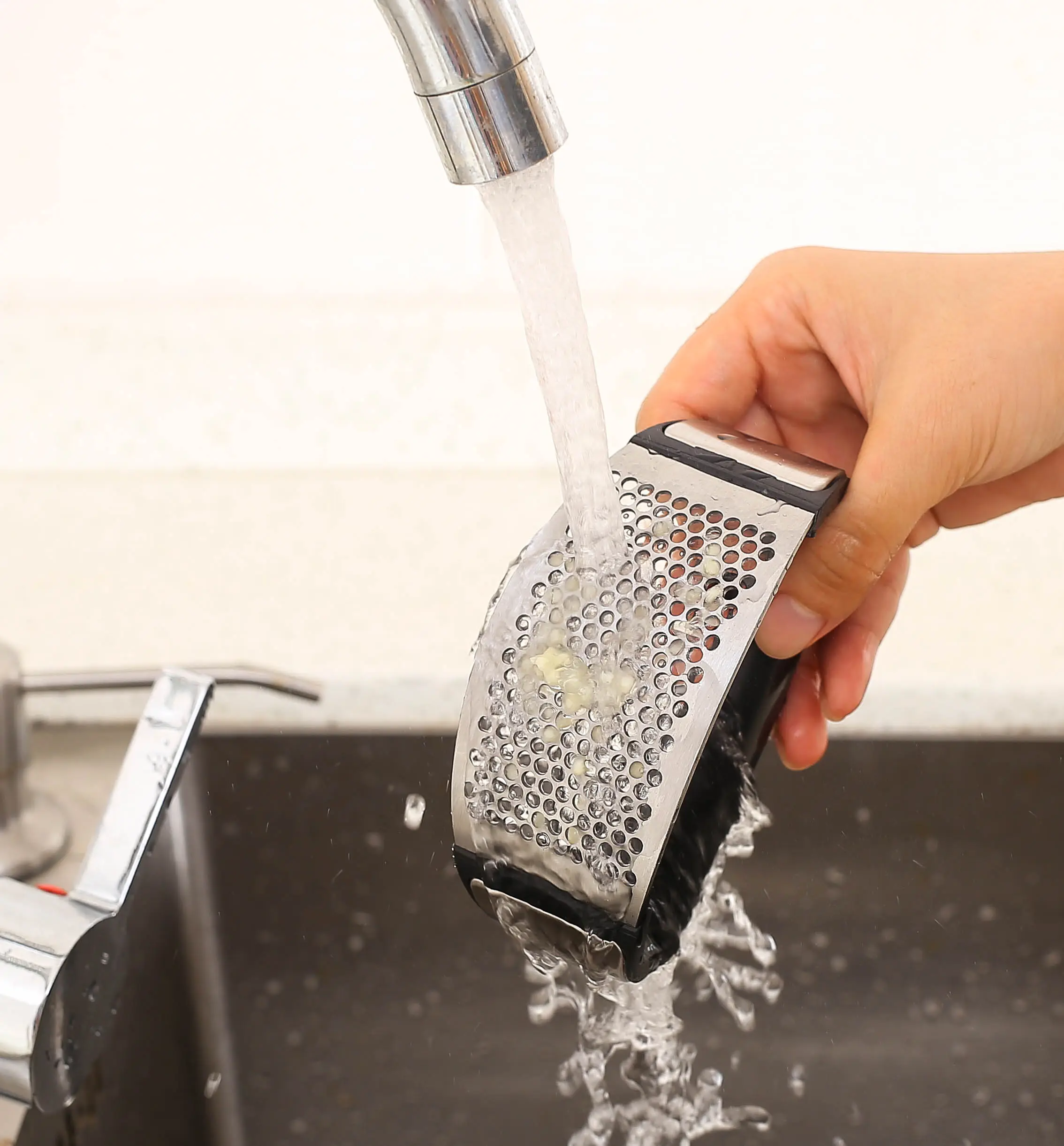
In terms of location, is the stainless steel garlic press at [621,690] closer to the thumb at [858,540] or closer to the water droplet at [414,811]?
the thumb at [858,540]

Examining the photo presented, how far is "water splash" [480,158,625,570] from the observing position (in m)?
0.33

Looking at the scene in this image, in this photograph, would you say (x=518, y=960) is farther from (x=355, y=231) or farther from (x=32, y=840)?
(x=355, y=231)

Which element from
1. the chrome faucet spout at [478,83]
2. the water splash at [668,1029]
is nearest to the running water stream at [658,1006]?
the water splash at [668,1029]

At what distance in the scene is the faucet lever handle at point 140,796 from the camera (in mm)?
463

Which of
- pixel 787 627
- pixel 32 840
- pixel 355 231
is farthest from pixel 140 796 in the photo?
pixel 355 231

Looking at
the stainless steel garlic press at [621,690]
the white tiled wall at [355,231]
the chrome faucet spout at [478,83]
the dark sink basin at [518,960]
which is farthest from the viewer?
the white tiled wall at [355,231]

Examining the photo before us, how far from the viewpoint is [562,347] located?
365 mm

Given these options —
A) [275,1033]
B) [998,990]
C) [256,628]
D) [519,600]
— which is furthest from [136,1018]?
[998,990]

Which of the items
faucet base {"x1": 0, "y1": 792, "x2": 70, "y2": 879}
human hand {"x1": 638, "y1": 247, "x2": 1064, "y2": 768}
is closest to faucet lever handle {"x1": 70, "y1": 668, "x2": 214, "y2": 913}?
faucet base {"x1": 0, "y1": 792, "x2": 70, "y2": 879}

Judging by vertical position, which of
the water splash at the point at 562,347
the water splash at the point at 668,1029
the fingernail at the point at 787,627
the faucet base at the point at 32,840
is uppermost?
the water splash at the point at 562,347

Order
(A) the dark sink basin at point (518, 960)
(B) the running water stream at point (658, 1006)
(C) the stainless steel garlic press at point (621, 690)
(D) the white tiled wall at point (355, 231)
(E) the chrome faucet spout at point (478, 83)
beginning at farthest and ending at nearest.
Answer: (D) the white tiled wall at point (355, 231)
(A) the dark sink basin at point (518, 960)
(B) the running water stream at point (658, 1006)
(C) the stainless steel garlic press at point (621, 690)
(E) the chrome faucet spout at point (478, 83)

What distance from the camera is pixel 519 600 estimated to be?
42cm

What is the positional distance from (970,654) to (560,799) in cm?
31

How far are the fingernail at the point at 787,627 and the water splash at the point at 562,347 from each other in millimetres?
71
